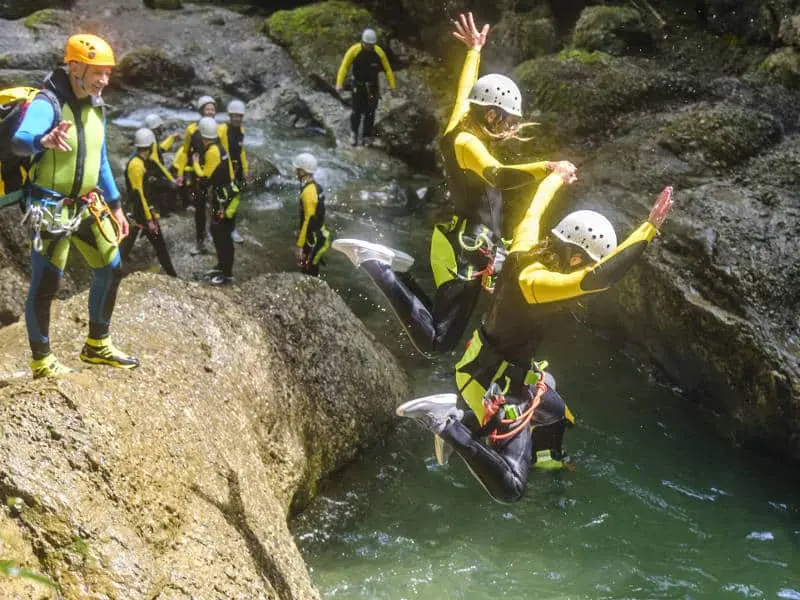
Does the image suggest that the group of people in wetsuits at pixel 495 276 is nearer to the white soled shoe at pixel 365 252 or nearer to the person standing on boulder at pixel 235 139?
the white soled shoe at pixel 365 252

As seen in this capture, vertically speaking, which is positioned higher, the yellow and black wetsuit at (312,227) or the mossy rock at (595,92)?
the mossy rock at (595,92)

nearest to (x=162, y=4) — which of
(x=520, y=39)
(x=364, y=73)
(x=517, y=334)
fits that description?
(x=364, y=73)

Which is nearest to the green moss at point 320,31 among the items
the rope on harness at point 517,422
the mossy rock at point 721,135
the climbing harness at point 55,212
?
the mossy rock at point 721,135

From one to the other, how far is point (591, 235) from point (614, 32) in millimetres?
9546

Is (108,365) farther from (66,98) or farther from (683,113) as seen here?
A: (683,113)

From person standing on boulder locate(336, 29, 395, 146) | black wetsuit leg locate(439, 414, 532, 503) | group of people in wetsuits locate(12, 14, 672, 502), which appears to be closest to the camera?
group of people in wetsuits locate(12, 14, 672, 502)

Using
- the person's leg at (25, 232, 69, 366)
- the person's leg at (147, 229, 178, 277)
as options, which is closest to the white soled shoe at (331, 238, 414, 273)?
the person's leg at (25, 232, 69, 366)

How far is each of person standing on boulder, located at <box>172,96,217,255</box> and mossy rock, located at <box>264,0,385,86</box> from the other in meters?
7.76

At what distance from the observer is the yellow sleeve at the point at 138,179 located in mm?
8984

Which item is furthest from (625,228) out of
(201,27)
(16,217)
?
(201,27)

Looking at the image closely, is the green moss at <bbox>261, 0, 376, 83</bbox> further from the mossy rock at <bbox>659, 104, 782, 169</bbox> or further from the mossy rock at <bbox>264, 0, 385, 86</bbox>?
the mossy rock at <bbox>659, 104, 782, 169</bbox>

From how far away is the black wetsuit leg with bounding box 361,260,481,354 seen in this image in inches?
211

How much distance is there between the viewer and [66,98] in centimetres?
392

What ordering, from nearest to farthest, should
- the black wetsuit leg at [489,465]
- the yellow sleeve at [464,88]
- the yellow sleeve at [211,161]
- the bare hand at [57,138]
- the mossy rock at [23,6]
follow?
the bare hand at [57,138], the black wetsuit leg at [489,465], the yellow sleeve at [464,88], the yellow sleeve at [211,161], the mossy rock at [23,6]
